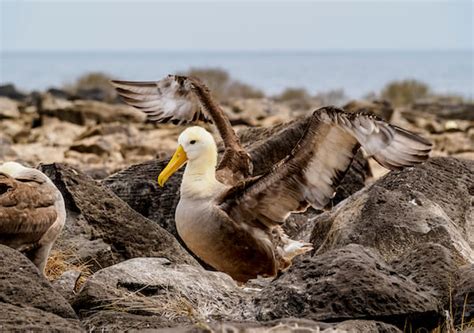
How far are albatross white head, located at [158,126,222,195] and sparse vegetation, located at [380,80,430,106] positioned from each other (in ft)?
95.1

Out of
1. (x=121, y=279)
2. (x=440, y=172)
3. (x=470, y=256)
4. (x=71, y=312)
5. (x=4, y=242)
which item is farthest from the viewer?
(x=440, y=172)

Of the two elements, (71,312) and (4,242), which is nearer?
(71,312)

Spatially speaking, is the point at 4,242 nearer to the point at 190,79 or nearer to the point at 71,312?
the point at 71,312

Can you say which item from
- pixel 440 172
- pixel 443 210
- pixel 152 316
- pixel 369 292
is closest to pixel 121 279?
pixel 152 316

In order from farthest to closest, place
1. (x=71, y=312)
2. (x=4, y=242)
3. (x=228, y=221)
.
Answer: (x=228, y=221) → (x=4, y=242) → (x=71, y=312)

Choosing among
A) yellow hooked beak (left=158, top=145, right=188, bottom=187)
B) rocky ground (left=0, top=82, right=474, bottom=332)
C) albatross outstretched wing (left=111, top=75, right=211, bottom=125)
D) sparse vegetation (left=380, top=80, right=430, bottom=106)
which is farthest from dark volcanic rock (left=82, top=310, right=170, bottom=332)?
sparse vegetation (left=380, top=80, right=430, bottom=106)

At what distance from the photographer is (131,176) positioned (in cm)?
897

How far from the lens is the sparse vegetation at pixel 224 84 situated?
1527 inches

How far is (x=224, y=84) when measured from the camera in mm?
39969

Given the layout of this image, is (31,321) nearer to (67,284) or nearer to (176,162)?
(67,284)

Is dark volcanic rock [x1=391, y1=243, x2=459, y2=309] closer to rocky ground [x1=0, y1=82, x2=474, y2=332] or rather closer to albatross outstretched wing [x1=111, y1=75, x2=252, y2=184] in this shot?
rocky ground [x1=0, y1=82, x2=474, y2=332]

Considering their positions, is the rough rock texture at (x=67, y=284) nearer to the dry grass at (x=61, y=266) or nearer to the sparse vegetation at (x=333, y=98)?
the dry grass at (x=61, y=266)

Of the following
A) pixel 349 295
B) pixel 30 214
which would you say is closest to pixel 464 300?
pixel 349 295

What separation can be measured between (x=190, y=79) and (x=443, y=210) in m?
2.50
